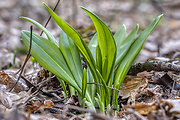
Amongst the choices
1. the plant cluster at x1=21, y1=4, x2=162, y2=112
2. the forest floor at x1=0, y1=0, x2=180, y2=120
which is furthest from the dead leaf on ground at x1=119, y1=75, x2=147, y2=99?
the plant cluster at x1=21, y1=4, x2=162, y2=112

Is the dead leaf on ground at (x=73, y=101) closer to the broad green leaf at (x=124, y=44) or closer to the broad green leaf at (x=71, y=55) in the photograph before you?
the broad green leaf at (x=71, y=55)

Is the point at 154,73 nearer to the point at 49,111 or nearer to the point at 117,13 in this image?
the point at 49,111

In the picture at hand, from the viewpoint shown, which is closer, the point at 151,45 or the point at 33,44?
the point at 33,44

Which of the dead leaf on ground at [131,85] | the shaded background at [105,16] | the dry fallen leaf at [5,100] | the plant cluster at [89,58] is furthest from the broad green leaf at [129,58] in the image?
the shaded background at [105,16]

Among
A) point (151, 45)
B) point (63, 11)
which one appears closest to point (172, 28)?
point (151, 45)

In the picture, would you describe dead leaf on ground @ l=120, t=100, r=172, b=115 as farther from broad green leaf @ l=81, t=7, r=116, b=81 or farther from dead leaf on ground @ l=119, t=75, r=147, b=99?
dead leaf on ground @ l=119, t=75, r=147, b=99

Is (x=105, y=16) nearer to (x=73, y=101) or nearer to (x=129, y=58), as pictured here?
(x=129, y=58)

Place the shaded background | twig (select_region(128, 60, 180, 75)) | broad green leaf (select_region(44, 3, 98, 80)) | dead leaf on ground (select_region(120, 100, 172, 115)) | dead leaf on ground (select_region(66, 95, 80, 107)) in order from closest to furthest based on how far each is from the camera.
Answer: dead leaf on ground (select_region(120, 100, 172, 115)) → broad green leaf (select_region(44, 3, 98, 80)) → dead leaf on ground (select_region(66, 95, 80, 107)) → twig (select_region(128, 60, 180, 75)) → the shaded background

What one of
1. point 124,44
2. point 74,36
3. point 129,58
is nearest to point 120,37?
point 124,44
